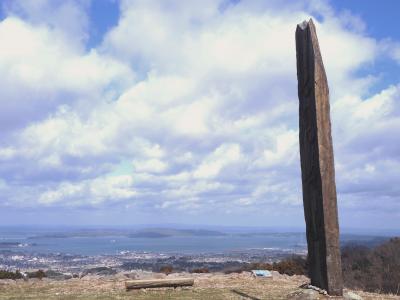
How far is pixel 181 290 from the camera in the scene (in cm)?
1259

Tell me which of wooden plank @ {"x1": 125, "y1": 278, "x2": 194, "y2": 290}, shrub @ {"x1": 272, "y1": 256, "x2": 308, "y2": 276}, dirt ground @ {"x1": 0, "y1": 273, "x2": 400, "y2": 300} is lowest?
dirt ground @ {"x1": 0, "y1": 273, "x2": 400, "y2": 300}

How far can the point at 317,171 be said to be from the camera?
10.9 meters

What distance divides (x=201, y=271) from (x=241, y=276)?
116 inches

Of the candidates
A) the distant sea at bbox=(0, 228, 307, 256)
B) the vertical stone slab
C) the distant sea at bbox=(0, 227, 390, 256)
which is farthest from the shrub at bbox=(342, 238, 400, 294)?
the distant sea at bbox=(0, 228, 307, 256)

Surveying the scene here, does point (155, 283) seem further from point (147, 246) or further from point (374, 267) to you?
point (147, 246)

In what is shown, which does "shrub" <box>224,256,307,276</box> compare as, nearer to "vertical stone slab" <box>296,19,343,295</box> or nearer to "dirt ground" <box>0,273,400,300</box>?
"dirt ground" <box>0,273,400,300</box>

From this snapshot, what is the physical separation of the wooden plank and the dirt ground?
0.45ft

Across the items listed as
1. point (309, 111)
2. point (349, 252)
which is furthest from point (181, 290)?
point (349, 252)

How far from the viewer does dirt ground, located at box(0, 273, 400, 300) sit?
11609 mm

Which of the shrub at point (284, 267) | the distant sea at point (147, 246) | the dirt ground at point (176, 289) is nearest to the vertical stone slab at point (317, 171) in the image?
the dirt ground at point (176, 289)

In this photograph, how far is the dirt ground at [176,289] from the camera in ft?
38.1

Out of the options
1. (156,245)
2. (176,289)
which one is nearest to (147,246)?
(156,245)

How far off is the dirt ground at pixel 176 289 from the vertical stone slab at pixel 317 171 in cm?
64

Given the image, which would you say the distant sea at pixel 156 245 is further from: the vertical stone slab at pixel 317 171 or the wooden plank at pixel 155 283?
the vertical stone slab at pixel 317 171
